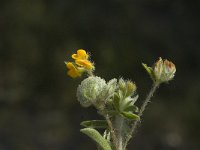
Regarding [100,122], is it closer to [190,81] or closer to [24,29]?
[190,81]

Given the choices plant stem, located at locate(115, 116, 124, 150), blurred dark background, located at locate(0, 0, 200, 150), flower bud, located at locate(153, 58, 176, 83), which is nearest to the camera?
plant stem, located at locate(115, 116, 124, 150)

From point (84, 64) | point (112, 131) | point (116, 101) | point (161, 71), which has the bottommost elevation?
point (112, 131)

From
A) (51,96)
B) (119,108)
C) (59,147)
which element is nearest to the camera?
(119,108)

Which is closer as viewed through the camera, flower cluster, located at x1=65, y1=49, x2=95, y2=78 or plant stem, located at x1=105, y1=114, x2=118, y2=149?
plant stem, located at x1=105, y1=114, x2=118, y2=149

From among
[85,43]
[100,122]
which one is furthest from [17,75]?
[100,122]

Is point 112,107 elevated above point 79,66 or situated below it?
below

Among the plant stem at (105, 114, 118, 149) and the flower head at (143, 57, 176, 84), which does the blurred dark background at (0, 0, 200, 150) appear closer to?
the flower head at (143, 57, 176, 84)

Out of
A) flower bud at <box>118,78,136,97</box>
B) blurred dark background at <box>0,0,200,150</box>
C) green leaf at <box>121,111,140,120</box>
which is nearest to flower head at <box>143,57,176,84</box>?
flower bud at <box>118,78,136,97</box>

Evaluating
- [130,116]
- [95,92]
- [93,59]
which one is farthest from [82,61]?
[93,59]

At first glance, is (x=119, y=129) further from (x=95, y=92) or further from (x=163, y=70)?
(x=163, y=70)
